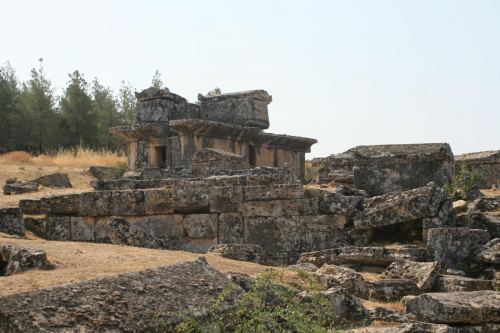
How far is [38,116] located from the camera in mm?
36688

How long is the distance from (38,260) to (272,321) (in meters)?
2.42

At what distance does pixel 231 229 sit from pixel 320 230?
62.6 inches

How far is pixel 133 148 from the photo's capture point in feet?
67.7

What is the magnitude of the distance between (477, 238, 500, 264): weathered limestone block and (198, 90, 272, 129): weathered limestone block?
12622 millimetres

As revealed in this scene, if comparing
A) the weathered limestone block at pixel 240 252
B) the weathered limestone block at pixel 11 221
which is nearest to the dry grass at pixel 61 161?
the weathered limestone block at pixel 11 221

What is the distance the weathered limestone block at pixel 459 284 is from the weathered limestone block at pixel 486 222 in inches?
72.9

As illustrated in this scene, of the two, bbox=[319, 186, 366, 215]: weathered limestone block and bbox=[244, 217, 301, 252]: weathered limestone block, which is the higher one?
bbox=[319, 186, 366, 215]: weathered limestone block

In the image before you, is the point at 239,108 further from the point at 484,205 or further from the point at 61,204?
the point at 484,205

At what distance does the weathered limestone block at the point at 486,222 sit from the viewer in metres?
9.55

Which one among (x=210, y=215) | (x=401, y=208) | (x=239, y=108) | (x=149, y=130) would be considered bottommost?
(x=210, y=215)

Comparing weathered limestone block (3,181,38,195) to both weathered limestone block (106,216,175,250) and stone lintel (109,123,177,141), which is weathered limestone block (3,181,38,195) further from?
stone lintel (109,123,177,141)

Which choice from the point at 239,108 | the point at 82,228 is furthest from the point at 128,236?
the point at 239,108

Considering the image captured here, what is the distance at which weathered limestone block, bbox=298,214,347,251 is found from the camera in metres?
10.4

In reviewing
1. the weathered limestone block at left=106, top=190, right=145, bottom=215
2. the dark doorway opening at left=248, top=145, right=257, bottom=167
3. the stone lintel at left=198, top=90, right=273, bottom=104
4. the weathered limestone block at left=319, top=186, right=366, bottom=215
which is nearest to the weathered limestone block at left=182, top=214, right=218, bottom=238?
the weathered limestone block at left=106, top=190, right=145, bottom=215
